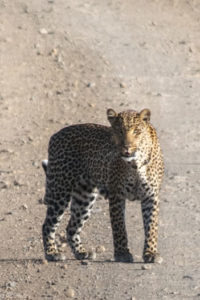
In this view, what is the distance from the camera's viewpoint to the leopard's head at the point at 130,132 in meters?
10.4

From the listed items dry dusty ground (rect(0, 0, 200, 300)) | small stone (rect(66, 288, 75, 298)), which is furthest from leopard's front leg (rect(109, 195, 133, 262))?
small stone (rect(66, 288, 75, 298))

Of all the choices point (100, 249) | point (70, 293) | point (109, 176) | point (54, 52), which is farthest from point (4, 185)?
point (54, 52)

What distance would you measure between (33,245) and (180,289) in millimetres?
2324

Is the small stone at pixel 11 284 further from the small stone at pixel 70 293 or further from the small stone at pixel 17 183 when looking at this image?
the small stone at pixel 17 183

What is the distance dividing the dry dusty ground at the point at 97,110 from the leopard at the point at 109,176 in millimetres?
281

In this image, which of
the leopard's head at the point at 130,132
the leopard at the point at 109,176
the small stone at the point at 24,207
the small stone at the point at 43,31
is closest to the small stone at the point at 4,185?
the small stone at the point at 24,207

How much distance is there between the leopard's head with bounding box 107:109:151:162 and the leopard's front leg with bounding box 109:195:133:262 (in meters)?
0.55

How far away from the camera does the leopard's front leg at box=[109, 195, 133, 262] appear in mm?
10750

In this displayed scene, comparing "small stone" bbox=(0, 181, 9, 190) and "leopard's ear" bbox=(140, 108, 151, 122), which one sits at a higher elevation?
"leopard's ear" bbox=(140, 108, 151, 122)

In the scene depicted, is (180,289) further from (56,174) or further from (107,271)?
(56,174)

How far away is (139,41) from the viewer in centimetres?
2064

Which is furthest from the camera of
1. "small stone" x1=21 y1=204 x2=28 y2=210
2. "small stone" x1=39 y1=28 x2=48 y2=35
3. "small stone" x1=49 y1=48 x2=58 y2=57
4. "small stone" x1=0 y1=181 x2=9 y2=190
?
"small stone" x1=39 y1=28 x2=48 y2=35

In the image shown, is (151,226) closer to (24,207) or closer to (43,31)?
(24,207)

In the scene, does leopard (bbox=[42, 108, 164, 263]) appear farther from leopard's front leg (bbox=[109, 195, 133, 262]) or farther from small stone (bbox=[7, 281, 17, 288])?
small stone (bbox=[7, 281, 17, 288])
